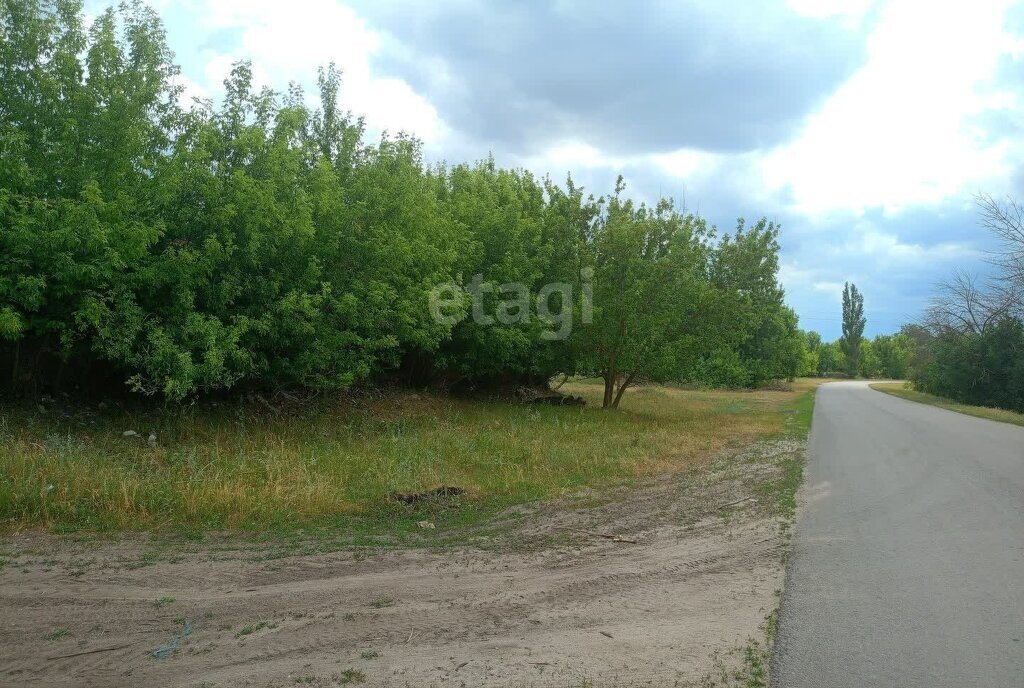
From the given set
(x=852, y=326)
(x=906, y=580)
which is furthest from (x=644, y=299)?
(x=852, y=326)

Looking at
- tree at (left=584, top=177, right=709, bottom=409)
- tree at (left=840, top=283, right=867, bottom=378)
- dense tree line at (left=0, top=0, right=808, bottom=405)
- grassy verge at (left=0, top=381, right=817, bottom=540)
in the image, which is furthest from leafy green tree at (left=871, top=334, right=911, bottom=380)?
dense tree line at (left=0, top=0, right=808, bottom=405)

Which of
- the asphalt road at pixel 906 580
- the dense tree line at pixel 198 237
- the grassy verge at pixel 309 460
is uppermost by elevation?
the dense tree line at pixel 198 237

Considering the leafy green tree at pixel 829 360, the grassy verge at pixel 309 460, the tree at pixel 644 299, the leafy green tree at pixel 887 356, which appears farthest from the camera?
the leafy green tree at pixel 829 360

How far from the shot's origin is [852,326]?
11825cm

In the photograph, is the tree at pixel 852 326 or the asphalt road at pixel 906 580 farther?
the tree at pixel 852 326

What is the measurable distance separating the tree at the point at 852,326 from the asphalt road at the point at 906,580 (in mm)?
116270

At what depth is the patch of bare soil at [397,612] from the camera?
13.8 feet

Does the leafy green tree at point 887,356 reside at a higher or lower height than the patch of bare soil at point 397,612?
higher

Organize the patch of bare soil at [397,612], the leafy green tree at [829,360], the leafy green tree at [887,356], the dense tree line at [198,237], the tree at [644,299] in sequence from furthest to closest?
the leafy green tree at [829,360] < the leafy green tree at [887,356] < the tree at [644,299] < the dense tree line at [198,237] < the patch of bare soil at [397,612]

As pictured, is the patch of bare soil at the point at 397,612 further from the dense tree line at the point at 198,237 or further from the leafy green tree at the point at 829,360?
the leafy green tree at the point at 829,360

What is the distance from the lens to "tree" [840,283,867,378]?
118 m

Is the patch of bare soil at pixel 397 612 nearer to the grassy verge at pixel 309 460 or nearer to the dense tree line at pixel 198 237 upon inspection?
the grassy verge at pixel 309 460

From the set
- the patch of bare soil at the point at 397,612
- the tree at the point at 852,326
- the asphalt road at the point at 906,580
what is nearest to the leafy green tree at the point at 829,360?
the tree at the point at 852,326

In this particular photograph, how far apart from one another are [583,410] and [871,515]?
53.5ft
